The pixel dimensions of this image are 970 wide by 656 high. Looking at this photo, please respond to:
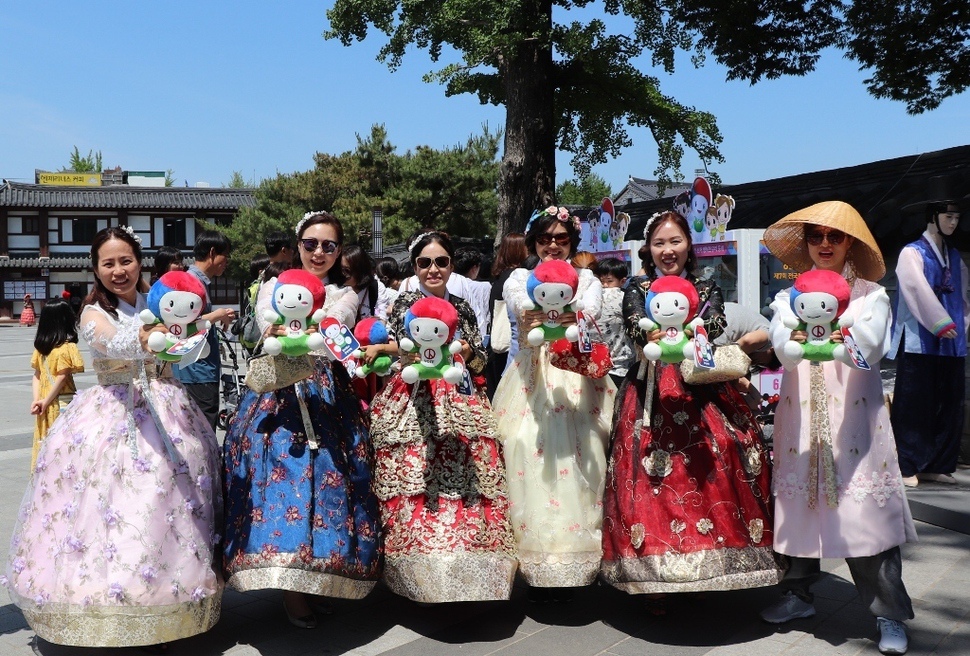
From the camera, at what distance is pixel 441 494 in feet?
11.5

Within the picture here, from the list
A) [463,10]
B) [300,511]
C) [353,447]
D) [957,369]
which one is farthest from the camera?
[463,10]

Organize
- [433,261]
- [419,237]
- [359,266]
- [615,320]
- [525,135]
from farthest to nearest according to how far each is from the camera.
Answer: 1. [525,135]
2. [615,320]
3. [359,266]
4. [419,237]
5. [433,261]

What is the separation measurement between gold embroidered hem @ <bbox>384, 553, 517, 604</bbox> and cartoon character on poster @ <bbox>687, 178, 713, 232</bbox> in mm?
5714

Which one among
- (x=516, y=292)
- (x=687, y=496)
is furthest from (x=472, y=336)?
(x=687, y=496)

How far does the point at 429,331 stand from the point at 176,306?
94 cm

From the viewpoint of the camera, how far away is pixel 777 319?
3.36m

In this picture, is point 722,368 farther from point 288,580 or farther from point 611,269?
point 611,269

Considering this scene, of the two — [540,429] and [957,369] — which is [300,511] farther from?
[957,369]

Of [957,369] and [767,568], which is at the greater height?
[957,369]

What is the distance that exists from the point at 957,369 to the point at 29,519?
17.0ft

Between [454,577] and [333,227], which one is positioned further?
[333,227]

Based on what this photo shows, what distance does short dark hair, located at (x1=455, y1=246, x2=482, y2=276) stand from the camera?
661 centimetres

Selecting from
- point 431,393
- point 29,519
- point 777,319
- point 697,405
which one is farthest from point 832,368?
point 29,519

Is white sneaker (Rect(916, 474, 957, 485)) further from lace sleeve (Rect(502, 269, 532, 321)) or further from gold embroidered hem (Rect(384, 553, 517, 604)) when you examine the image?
gold embroidered hem (Rect(384, 553, 517, 604))
